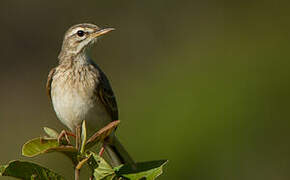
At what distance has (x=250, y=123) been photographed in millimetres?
9102

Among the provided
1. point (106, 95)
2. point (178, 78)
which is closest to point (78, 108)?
point (106, 95)

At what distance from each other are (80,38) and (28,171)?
8.76 feet

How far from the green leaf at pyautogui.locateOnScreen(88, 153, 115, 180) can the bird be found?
1741 millimetres

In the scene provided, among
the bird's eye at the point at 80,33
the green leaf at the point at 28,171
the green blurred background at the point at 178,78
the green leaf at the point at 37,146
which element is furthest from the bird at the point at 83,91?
the green blurred background at the point at 178,78

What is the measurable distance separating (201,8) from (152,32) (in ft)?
5.68

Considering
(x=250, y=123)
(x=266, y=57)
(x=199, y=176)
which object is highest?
(x=266, y=57)

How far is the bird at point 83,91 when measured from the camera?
189 inches

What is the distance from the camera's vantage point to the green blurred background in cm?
882

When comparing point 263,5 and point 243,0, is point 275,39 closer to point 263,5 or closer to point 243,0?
point 263,5

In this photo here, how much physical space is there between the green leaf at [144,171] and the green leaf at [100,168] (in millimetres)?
70

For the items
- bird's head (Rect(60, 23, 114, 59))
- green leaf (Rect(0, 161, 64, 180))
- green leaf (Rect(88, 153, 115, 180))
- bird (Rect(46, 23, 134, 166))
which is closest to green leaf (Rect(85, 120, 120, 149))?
green leaf (Rect(88, 153, 115, 180))

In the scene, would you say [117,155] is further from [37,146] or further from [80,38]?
[37,146]

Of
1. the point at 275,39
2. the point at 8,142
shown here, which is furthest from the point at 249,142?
the point at 8,142

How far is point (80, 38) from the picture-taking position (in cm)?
537
